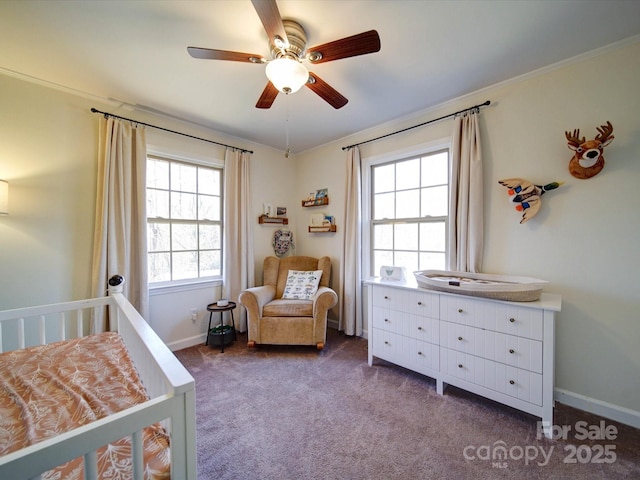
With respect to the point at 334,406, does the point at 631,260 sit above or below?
above

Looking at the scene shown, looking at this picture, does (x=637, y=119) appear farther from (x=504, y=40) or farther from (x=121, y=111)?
(x=121, y=111)

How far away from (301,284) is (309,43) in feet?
7.81

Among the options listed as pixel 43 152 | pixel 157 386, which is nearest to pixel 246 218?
pixel 43 152

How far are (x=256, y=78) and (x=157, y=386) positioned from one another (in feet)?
7.14

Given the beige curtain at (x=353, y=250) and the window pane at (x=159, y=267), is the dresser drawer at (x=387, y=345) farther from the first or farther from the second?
the window pane at (x=159, y=267)

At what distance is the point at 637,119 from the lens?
169cm

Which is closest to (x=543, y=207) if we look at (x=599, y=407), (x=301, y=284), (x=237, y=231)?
(x=599, y=407)

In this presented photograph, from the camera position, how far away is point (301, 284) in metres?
3.19

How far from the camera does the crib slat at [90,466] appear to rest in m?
0.65

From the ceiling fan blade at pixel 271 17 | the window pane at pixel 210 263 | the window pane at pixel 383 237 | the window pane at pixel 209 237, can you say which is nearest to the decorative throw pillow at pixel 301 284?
the window pane at pixel 383 237

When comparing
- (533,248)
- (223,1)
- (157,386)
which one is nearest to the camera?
(157,386)

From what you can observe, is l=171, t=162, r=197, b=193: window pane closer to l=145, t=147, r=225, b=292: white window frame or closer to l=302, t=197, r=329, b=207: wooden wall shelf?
l=145, t=147, r=225, b=292: white window frame

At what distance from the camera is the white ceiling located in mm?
1470

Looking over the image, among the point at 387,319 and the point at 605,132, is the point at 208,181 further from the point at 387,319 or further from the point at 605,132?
the point at 605,132
